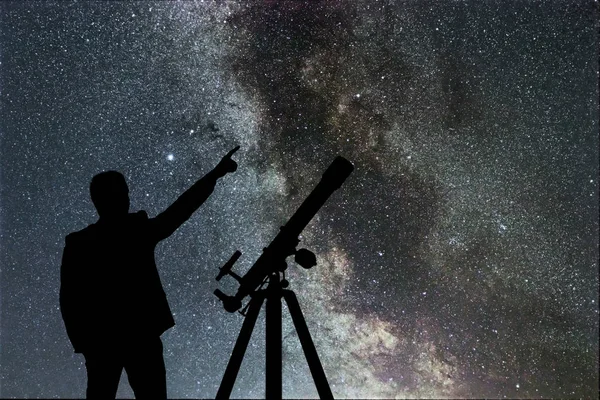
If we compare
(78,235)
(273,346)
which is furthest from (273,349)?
(78,235)

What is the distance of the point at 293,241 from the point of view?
10.8 ft

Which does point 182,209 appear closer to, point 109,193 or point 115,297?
point 109,193

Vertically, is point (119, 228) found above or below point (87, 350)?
above

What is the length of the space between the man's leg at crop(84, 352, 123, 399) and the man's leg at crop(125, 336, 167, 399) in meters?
0.07

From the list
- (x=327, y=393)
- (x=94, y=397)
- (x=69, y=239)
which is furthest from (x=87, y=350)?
(x=327, y=393)

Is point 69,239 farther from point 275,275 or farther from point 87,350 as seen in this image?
point 275,275

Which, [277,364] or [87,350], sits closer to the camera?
[87,350]

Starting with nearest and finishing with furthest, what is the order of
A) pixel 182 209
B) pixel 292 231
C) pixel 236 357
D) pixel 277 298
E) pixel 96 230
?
pixel 96 230, pixel 182 209, pixel 236 357, pixel 277 298, pixel 292 231

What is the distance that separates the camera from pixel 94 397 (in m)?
2.52

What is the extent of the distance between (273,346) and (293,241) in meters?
0.70

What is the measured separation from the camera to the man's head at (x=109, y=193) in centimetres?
267

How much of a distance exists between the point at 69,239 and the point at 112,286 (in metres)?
0.35

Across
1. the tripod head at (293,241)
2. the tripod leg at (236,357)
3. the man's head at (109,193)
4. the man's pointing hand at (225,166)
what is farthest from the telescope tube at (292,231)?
the man's head at (109,193)

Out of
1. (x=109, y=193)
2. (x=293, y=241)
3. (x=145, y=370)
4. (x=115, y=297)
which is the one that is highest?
(x=293, y=241)
